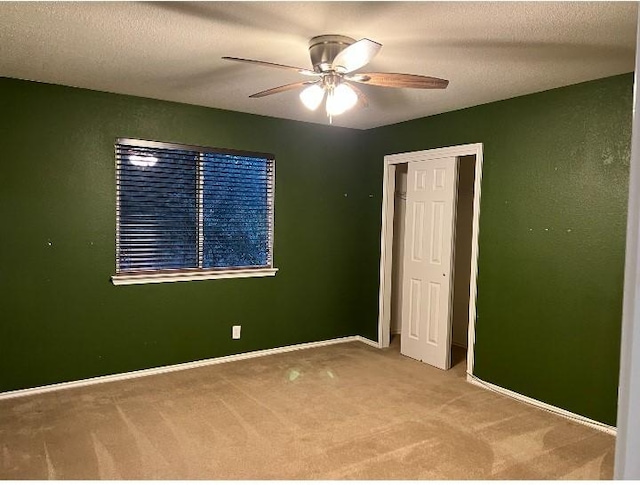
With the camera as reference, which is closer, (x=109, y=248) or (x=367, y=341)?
(x=109, y=248)

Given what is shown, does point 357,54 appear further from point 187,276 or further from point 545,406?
point 545,406

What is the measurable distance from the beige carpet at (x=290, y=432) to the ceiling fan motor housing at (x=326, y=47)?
2146mm

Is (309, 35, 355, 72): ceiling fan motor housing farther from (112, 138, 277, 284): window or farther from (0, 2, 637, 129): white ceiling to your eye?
(112, 138, 277, 284): window

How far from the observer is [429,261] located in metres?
4.39

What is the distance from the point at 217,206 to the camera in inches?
166

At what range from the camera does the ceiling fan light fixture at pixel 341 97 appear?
2.50 meters

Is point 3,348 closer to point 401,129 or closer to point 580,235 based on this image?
point 401,129

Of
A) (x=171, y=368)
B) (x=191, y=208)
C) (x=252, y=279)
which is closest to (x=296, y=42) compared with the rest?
(x=191, y=208)

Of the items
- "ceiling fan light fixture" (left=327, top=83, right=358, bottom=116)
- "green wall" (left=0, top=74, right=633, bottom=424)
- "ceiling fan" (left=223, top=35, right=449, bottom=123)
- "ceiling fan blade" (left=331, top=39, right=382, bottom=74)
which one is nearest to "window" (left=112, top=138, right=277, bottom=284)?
A: "green wall" (left=0, top=74, right=633, bottom=424)

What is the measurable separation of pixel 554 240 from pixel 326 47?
7.00 feet

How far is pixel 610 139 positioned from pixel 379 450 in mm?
2439

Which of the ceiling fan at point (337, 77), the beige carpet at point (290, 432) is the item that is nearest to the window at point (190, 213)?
the beige carpet at point (290, 432)

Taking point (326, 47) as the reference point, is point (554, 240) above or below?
below

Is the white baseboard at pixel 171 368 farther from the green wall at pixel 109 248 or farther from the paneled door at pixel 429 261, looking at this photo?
the paneled door at pixel 429 261
